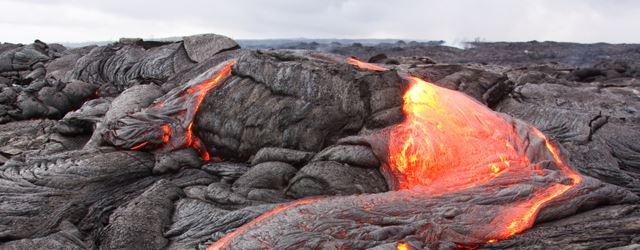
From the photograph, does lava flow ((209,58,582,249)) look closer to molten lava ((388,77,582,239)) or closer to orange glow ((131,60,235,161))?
molten lava ((388,77,582,239))

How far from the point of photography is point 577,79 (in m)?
24.7

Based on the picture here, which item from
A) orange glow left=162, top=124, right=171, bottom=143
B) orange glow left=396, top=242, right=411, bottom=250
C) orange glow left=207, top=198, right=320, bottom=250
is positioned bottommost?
orange glow left=207, top=198, right=320, bottom=250

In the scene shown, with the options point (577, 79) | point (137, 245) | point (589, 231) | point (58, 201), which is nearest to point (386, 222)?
point (589, 231)

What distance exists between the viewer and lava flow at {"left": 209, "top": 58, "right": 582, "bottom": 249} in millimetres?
6617

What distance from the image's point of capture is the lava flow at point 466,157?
6617 mm

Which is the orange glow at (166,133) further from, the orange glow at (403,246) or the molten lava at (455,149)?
the orange glow at (403,246)

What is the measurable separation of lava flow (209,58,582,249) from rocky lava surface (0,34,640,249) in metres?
0.03

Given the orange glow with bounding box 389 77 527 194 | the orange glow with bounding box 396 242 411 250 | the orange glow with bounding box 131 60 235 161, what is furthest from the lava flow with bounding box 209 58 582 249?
the orange glow with bounding box 131 60 235 161

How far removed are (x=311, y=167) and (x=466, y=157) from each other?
122 inches

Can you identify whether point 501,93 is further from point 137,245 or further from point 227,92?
point 137,245

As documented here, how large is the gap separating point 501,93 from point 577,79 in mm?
15456

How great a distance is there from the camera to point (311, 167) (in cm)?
800

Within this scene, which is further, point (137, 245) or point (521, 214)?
point (137, 245)

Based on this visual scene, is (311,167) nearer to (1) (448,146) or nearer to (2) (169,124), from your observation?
(1) (448,146)
